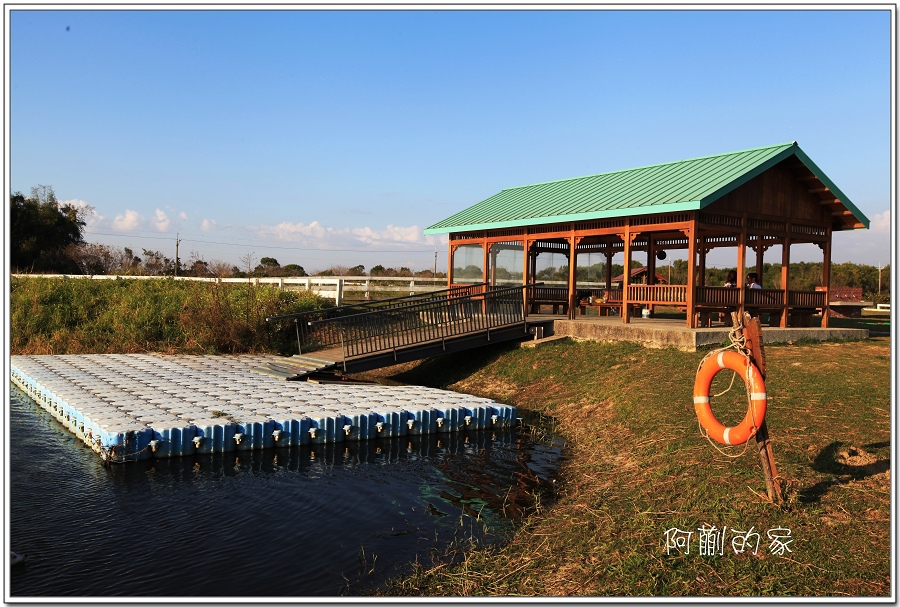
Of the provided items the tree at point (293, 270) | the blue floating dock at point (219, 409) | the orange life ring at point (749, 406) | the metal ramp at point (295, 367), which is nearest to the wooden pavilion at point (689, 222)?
the blue floating dock at point (219, 409)

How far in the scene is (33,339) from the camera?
61.7 ft

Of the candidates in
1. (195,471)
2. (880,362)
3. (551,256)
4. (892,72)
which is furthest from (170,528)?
(551,256)

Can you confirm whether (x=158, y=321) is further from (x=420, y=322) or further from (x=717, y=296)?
(x=717, y=296)

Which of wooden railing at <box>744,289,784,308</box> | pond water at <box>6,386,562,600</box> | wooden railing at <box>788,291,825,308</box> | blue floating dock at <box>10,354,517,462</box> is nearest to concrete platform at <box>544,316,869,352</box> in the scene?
wooden railing at <box>744,289,784,308</box>

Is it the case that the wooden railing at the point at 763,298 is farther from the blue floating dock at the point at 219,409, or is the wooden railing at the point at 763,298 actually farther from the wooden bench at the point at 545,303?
the blue floating dock at the point at 219,409

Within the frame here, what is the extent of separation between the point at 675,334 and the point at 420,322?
5.55 m

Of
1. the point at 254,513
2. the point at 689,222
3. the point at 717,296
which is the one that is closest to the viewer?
the point at 254,513

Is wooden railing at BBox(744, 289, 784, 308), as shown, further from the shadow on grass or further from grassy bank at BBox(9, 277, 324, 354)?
grassy bank at BBox(9, 277, 324, 354)

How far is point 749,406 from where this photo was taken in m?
5.91

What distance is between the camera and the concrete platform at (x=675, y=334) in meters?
13.8

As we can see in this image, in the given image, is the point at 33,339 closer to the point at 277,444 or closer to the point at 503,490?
the point at 277,444

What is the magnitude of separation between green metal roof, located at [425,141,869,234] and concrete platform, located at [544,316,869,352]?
2.52 m

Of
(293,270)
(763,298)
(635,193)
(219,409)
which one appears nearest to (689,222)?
(635,193)

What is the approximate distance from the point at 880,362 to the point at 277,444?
425 inches
